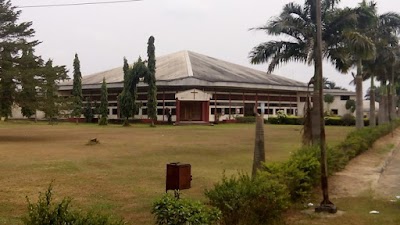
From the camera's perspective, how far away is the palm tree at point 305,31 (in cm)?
1659

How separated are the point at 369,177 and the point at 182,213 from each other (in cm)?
867

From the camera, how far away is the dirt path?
10.0 meters

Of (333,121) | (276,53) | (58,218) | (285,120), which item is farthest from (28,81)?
(333,121)

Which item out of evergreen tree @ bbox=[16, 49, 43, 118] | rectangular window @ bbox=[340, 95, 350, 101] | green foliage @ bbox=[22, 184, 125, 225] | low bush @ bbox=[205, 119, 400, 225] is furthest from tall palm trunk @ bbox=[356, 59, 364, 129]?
rectangular window @ bbox=[340, 95, 350, 101]

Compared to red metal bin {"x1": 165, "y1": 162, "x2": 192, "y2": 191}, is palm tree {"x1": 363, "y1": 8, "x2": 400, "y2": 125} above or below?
above

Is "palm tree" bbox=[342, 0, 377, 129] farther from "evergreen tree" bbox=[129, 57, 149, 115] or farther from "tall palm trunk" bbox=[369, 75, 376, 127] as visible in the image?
"evergreen tree" bbox=[129, 57, 149, 115]

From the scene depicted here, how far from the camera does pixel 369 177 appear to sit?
12055 millimetres

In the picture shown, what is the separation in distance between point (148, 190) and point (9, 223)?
3.44 m

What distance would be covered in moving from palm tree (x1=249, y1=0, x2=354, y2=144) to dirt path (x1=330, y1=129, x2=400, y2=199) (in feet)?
12.8

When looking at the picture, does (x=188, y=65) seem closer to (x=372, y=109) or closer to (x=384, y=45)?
(x=372, y=109)

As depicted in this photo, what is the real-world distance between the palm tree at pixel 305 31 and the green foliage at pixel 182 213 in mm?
12338

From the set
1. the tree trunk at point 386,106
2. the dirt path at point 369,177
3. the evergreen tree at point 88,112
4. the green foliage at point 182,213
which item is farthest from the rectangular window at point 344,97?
the green foliage at point 182,213

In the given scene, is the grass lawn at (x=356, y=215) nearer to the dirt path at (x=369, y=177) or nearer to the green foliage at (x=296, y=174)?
the green foliage at (x=296, y=174)

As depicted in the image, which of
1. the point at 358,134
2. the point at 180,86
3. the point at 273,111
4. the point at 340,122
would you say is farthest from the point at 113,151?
the point at 273,111
